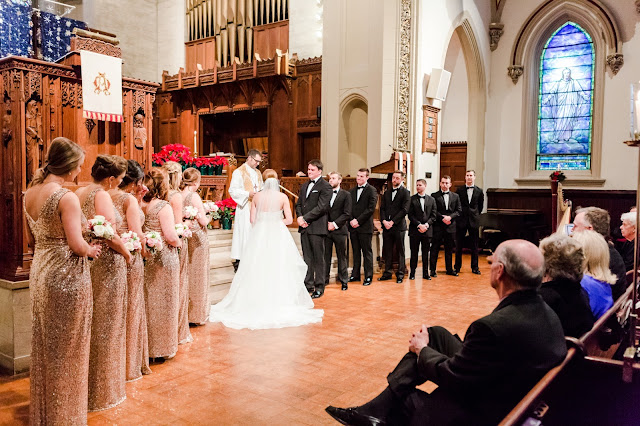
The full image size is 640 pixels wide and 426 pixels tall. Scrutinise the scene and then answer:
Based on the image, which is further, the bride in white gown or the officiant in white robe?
the officiant in white robe

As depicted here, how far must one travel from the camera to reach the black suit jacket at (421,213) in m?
7.87

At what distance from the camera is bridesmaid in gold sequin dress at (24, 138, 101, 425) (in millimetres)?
2840

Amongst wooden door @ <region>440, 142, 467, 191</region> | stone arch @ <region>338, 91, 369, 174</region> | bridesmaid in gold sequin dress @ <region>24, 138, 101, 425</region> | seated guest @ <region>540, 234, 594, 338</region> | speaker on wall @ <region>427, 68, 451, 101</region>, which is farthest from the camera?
wooden door @ <region>440, 142, 467, 191</region>

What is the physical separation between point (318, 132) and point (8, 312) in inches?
335

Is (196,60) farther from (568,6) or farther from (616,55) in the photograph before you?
(616,55)

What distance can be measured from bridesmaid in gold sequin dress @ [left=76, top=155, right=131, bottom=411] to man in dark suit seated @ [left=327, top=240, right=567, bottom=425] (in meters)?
2.01

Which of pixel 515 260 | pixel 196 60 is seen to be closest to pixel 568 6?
pixel 196 60

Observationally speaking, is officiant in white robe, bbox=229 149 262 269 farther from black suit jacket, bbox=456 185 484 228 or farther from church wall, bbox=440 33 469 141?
church wall, bbox=440 33 469 141

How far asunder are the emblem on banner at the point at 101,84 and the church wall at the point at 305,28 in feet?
24.8

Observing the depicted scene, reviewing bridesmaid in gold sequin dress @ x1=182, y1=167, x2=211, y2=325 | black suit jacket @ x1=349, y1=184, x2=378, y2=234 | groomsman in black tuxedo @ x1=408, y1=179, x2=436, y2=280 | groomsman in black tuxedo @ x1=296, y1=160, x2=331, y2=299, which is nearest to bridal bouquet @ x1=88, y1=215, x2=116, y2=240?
bridesmaid in gold sequin dress @ x1=182, y1=167, x2=211, y2=325

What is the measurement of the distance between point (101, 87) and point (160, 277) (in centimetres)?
186

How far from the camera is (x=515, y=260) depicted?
2.07 m

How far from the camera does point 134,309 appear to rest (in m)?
3.65

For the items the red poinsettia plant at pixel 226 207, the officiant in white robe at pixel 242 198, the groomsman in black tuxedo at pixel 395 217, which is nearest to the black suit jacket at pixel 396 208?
the groomsman in black tuxedo at pixel 395 217
